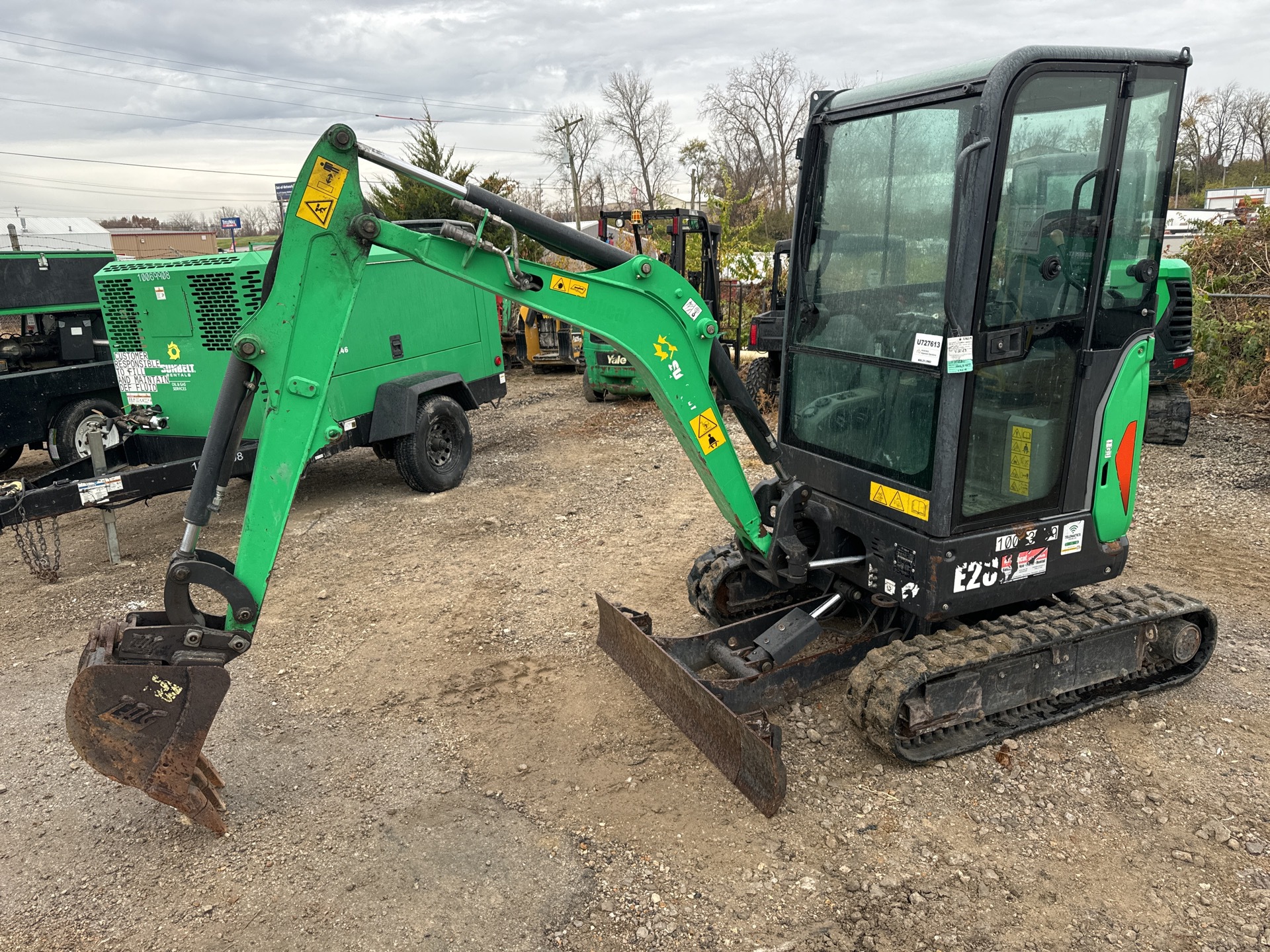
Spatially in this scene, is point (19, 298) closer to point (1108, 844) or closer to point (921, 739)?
point (921, 739)

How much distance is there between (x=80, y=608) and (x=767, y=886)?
5.24m

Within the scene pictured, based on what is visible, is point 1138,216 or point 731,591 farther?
point 731,591

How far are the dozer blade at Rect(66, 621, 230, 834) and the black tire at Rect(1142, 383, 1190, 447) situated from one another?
29.5 feet

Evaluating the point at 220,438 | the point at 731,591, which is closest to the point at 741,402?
the point at 731,591

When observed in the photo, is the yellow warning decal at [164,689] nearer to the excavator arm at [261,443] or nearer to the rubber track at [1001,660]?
the excavator arm at [261,443]

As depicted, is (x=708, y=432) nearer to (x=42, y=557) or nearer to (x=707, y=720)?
(x=707, y=720)

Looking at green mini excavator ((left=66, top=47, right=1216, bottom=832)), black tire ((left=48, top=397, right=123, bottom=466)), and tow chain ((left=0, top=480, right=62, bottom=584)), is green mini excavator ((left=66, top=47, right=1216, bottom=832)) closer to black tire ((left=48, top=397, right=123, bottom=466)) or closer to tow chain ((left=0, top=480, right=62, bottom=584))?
tow chain ((left=0, top=480, right=62, bottom=584))

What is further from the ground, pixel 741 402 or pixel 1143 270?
pixel 1143 270

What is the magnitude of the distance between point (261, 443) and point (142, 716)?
3.62ft

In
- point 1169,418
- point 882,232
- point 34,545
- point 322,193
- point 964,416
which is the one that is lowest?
point 34,545

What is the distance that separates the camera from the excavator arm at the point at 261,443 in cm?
318

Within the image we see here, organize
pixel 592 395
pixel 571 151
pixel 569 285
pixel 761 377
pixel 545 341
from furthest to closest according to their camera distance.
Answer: pixel 571 151, pixel 545 341, pixel 592 395, pixel 761 377, pixel 569 285

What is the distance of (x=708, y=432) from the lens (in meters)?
3.88

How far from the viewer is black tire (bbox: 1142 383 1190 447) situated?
8.95 meters
